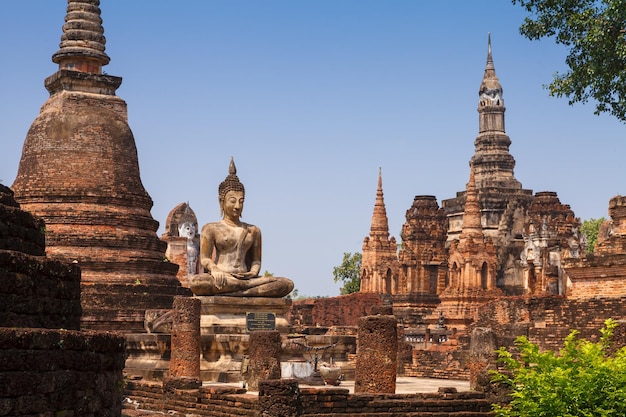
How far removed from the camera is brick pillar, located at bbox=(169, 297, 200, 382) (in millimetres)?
15508

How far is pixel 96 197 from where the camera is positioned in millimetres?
23922

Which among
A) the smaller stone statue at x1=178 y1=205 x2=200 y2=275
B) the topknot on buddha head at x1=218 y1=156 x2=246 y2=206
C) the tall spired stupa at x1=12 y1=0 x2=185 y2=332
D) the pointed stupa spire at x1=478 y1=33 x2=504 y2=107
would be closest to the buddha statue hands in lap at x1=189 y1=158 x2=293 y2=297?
the topknot on buddha head at x1=218 y1=156 x2=246 y2=206

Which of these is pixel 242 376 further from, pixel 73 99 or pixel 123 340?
pixel 73 99

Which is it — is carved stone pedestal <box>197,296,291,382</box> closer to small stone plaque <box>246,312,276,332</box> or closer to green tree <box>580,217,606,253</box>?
small stone plaque <box>246,312,276,332</box>

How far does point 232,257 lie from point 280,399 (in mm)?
5929

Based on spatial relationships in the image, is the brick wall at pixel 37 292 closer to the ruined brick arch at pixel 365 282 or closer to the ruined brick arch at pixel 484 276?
the ruined brick arch at pixel 484 276

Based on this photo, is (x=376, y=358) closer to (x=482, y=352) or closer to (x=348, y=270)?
(x=482, y=352)

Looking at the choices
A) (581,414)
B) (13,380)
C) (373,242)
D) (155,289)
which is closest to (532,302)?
(155,289)

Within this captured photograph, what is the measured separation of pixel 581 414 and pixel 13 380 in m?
6.96

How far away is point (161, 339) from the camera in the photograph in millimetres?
17969

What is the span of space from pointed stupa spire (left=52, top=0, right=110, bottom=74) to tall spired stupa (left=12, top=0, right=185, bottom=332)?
10cm

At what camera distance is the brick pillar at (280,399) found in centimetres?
1266

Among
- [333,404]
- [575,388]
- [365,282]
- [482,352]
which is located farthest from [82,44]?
[365,282]

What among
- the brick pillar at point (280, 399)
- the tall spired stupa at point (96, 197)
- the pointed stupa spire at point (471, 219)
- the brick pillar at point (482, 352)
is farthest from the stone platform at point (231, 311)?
the pointed stupa spire at point (471, 219)
